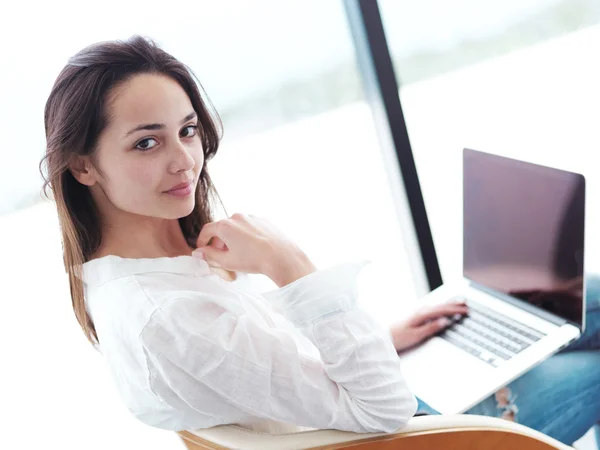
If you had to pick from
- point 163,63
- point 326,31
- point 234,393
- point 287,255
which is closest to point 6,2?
point 163,63

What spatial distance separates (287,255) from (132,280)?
0.82 feet

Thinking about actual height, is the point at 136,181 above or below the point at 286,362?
above

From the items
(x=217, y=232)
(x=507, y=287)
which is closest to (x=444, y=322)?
(x=507, y=287)

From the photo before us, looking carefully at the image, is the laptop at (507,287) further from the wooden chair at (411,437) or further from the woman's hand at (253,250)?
the woman's hand at (253,250)

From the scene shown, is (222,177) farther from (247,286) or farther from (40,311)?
(247,286)

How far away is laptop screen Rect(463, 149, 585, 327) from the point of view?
1339 millimetres

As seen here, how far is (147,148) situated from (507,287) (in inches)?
35.2

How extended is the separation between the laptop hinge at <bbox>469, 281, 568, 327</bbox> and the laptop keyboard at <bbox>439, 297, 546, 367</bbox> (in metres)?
0.05

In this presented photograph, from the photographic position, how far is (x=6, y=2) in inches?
65.5

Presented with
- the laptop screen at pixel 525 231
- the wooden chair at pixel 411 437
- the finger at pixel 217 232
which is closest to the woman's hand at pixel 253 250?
the finger at pixel 217 232

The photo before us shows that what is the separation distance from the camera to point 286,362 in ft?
3.25

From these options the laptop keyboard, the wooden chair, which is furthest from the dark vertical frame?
the wooden chair

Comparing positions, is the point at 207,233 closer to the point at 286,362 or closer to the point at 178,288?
the point at 178,288

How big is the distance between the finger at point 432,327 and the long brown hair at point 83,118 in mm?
676
